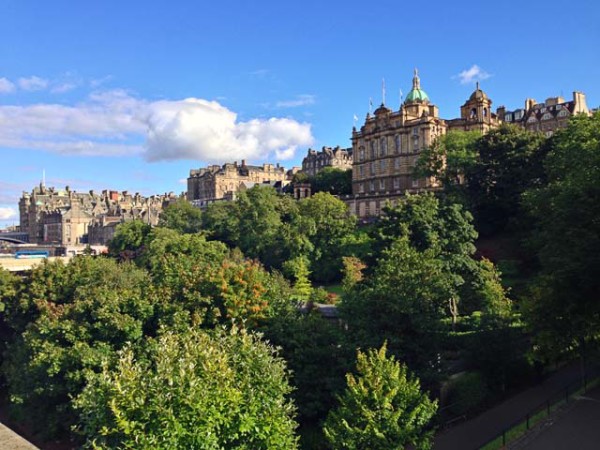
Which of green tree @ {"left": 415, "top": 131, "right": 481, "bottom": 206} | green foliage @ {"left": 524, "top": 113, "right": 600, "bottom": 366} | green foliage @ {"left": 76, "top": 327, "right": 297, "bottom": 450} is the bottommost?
green foliage @ {"left": 76, "top": 327, "right": 297, "bottom": 450}

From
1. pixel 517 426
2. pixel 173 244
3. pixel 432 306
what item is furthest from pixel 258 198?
pixel 517 426

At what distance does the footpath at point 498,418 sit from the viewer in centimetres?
2147

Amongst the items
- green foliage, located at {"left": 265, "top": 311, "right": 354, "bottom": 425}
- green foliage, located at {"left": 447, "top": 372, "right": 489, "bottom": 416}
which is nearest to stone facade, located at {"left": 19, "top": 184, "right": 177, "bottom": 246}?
green foliage, located at {"left": 265, "top": 311, "right": 354, "bottom": 425}

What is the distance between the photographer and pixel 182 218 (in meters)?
78.9

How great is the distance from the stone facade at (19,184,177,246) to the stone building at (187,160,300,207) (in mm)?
8540

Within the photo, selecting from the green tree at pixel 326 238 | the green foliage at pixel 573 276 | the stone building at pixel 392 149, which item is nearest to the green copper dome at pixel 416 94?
the stone building at pixel 392 149

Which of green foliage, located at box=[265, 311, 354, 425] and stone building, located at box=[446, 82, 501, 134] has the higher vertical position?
stone building, located at box=[446, 82, 501, 134]

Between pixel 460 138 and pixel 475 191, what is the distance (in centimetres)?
1081

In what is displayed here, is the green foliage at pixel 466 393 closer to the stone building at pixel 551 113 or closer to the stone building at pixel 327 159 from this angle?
the stone building at pixel 551 113

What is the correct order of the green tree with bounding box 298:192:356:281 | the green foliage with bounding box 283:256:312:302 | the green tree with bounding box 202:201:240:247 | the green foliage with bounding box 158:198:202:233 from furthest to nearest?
the green foliage with bounding box 158:198:202:233
the green tree with bounding box 202:201:240:247
the green tree with bounding box 298:192:356:281
the green foliage with bounding box 283:256:312:302

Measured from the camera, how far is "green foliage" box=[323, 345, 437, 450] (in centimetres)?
1742

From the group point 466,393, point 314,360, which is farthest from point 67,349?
point 466,393

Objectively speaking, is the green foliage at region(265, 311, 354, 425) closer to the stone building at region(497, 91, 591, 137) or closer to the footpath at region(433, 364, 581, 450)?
the footpath at region(433, 364, 581, 450)

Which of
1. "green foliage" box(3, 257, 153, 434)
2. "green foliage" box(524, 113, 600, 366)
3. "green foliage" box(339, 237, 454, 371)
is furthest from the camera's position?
"green foliage" box(3, 257, 153, 434)
